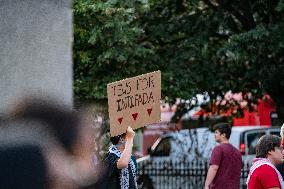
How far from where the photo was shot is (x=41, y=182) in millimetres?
3416

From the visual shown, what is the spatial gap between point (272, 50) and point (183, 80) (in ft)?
5.76

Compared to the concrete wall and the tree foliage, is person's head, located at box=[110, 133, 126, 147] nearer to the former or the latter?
the concrete wall

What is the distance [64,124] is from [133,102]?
2612mm

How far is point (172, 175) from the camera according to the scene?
1570 cm

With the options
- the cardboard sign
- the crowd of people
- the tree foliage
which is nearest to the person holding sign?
the cardboard sign

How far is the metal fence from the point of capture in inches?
603

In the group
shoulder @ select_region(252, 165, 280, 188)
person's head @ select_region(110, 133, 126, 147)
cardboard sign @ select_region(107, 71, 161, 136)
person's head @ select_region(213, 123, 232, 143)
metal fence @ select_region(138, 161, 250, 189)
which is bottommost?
metal fence @ select_region(138, 161, 250, 189)

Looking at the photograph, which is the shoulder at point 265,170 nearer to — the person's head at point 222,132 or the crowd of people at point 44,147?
the crowd of people at point 44,147

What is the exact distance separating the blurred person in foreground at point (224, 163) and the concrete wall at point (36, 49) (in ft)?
17.8

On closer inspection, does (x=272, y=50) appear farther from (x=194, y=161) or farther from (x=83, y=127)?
(x=83, y=127)

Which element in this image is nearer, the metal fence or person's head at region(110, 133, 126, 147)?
person's head at region(110, 133, 126, 147)

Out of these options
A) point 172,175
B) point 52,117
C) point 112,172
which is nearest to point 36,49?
point 52,117

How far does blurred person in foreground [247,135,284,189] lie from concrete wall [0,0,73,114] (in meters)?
2.71

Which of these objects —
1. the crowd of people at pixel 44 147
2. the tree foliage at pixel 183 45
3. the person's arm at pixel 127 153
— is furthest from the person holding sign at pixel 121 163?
the tree foliage at pixel 183 45
